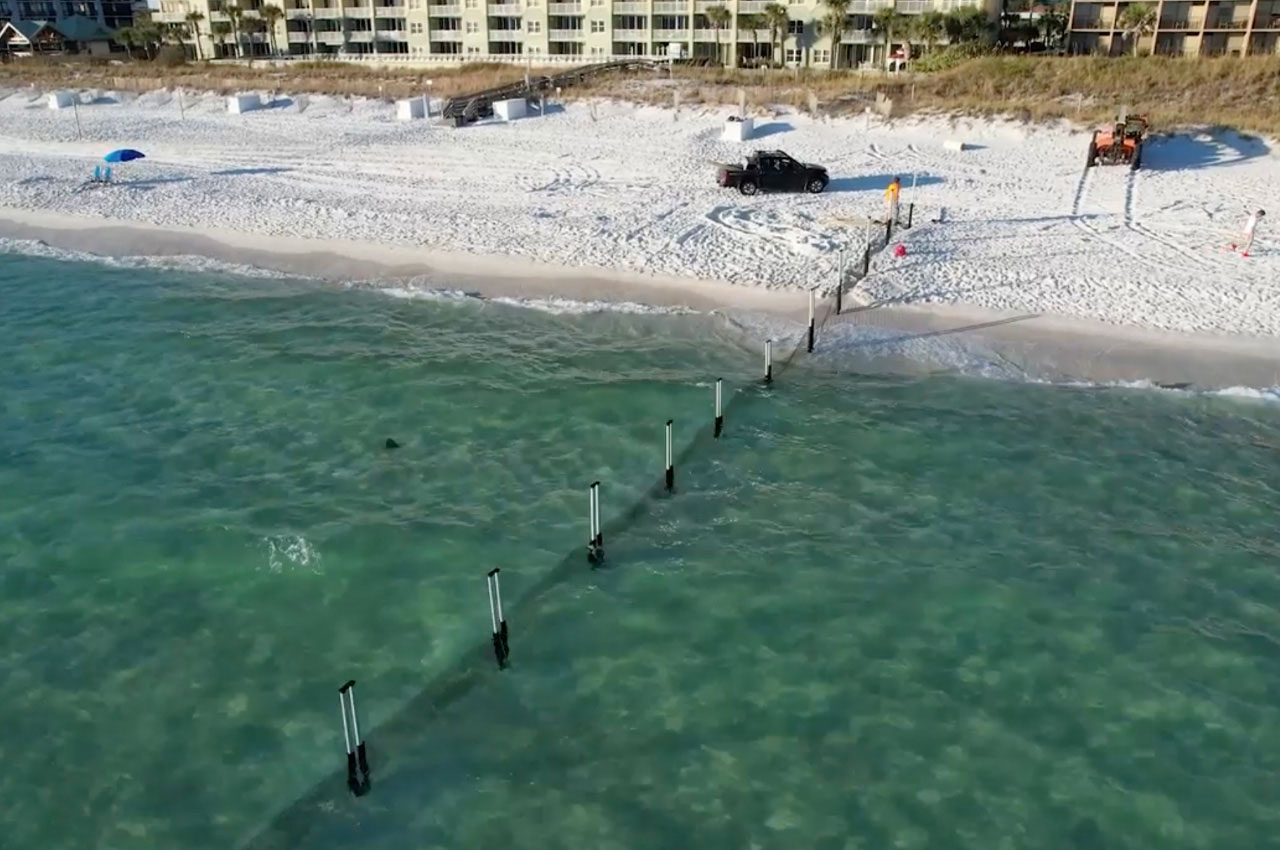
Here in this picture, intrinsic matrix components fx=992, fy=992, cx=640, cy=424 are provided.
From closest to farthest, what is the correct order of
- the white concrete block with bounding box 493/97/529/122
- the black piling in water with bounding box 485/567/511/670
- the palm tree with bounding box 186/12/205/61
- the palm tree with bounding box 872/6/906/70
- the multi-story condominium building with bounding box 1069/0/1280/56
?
the black piling in water with bounding box 485/567/511/670, the white concrete block with bounding box 493/97/529/122, the palm tree with bounding box 872/6/906/70, the multi-story condominium building with bounding box 1069/0/1280/56, the palm tree with bounding box 186/12/205/61

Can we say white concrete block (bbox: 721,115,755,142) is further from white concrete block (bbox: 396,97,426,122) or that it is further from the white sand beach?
white concrete block (bbox: 396,97,426,122)

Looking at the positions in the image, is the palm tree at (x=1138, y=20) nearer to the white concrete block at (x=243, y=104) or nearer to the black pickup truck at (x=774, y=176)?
the black pickup truck at (x=774, y=176)

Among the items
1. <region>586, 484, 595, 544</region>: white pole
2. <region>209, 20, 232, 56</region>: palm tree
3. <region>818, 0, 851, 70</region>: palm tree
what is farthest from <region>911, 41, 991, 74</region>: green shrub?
<region>209, 20, 232, 56</region>: palm tree

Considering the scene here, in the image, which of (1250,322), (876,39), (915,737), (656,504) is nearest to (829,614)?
(915,737)

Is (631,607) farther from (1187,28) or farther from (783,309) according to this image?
(1187,28)

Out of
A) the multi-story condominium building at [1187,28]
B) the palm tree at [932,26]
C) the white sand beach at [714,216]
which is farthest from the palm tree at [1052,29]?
the white sand beach at [714,216]
